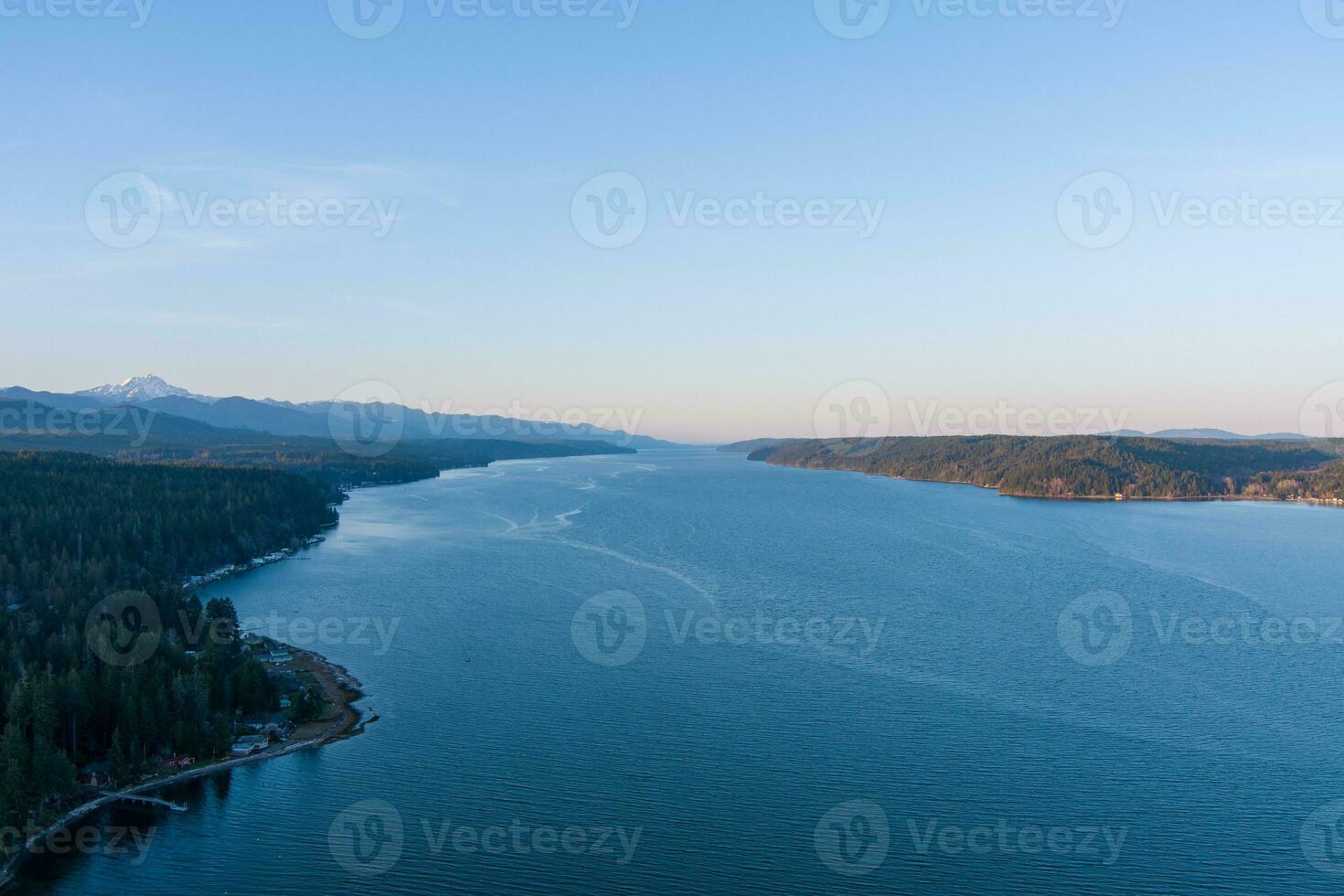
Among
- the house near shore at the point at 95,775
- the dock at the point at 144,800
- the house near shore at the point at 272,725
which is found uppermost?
the house near shore at the point at 272,725

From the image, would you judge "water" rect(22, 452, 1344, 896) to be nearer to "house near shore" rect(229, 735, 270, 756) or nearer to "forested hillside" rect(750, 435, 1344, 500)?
"house near shore" rect(229, 735, 270, 756)

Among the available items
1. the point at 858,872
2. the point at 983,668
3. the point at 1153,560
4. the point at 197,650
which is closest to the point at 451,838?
the point at 858,872

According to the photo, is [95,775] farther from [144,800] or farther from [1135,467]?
[1135,467]

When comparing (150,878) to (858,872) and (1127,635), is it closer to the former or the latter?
(858,872)

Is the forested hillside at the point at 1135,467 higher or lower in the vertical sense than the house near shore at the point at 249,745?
higher

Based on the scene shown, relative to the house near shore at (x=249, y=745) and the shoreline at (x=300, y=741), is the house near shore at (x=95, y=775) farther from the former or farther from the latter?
the house near shore at (x=249, y=745)

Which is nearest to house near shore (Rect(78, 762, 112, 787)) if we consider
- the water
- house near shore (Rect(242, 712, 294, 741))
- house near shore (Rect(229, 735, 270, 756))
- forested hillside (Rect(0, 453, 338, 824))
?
forested hillside (Rect(0, 453, 338, 824))

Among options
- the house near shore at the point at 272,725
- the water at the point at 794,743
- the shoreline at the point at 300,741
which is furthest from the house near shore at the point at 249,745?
the water at the point at 794,743
